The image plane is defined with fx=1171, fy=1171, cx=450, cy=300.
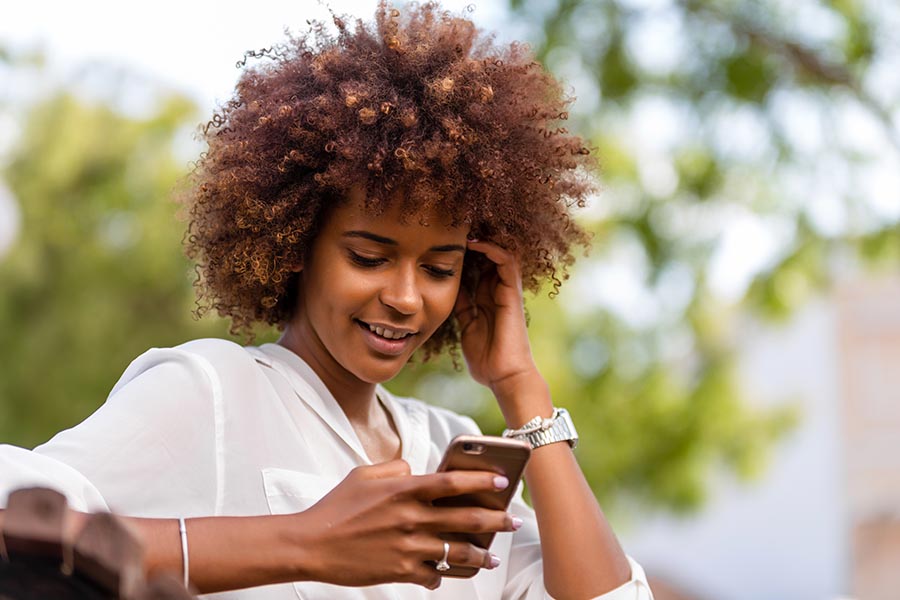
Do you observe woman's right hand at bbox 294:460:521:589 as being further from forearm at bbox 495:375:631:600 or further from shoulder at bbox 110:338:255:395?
forearm at bbox 495:375:631:600

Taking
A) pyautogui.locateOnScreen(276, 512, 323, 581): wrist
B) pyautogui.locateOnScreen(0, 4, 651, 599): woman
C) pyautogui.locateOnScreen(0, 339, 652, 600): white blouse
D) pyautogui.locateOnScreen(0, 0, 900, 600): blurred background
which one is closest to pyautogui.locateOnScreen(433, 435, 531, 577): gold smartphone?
pyautogui.locateOnScreen(276, 512, 323, 581): wrist

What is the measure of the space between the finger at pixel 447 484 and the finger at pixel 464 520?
A: 3 centimetres

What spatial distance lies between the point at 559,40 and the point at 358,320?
648cm

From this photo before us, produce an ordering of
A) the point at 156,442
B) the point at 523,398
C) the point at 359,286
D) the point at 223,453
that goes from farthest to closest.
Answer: the point at 523,398
the point at 359,286
the point at 223,453
the point at 156,442

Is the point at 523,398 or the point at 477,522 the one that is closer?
the point at 477,522

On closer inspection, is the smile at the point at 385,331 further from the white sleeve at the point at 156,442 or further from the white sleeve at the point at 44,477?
the white sleeve at the point at 44,477

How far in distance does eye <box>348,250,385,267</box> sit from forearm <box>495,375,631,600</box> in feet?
1.84

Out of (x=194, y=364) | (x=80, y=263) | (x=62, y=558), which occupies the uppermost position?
(x=80, y=263)

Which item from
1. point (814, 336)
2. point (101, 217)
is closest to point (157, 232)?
point (101, 217)

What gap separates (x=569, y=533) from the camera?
246 cm

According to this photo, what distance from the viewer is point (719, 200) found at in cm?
890

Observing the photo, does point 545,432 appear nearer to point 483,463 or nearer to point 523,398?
point 523,398

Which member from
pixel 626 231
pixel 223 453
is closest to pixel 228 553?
pixel 223 453

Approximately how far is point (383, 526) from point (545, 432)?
37.0 inches
